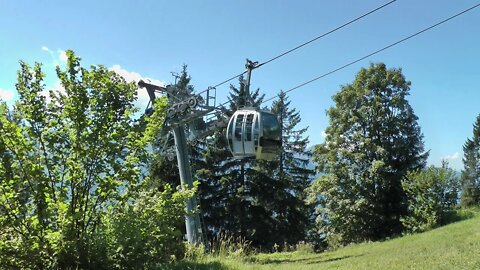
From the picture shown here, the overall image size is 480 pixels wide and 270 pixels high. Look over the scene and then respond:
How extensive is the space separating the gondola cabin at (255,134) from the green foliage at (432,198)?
13025mm

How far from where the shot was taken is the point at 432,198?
2545 cm

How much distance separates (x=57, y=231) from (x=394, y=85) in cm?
3208

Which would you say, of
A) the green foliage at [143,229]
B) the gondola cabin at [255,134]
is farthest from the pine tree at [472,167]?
the green foliage at [143,229]

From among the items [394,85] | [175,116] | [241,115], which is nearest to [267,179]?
[394,85]

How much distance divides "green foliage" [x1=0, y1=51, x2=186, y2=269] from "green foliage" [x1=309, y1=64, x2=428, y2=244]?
27.6 meters

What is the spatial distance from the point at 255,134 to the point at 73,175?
33.0 feet

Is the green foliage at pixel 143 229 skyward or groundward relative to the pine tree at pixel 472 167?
groundward

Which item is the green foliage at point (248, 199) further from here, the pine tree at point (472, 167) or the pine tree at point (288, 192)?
the pine tree at point (472, 167)

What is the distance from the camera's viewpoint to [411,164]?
3325 centimetres

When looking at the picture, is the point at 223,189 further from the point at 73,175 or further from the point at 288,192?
the point at 73,175

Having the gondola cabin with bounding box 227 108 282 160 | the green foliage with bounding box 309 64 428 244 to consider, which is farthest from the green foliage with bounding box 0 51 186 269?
the green foliage with bounding box 309 64 428 244

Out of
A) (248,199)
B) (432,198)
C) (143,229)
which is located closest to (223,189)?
(248,199)

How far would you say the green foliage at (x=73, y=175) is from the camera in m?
6.04

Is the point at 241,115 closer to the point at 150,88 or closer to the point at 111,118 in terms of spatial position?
the point at 150,88
